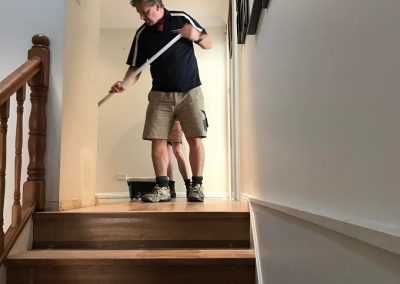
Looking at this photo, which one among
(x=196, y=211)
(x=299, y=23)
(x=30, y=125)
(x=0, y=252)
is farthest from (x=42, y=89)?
(x=299, y=23)

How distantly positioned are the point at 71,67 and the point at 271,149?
1263 mm

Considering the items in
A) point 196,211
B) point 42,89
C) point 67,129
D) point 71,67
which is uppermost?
point 71,67

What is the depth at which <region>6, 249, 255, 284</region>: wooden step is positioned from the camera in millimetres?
1628

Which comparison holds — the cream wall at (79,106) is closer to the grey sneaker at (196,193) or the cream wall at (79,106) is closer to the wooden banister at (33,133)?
the wooden banister at (33,133)

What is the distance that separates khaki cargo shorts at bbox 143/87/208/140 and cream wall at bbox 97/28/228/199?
77.9 inches

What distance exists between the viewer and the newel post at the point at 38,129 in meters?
1.91

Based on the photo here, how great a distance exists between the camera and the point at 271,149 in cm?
136

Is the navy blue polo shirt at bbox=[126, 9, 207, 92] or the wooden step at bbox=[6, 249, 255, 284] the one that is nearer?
the wooden step at bbox=[6, 249, 255, 284]

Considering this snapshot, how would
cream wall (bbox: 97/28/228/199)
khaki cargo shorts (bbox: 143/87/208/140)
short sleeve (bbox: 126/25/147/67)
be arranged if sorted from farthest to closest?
cream wall (bbox: 97/28/228/199) < short sleeve (bbox: 126/25/147/67) < khaki cargo shorts (bbox: 143/87/208/140)

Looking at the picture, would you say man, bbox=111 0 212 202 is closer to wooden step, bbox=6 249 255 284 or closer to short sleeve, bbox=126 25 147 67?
short sleeve, bbox=126 25 147 67

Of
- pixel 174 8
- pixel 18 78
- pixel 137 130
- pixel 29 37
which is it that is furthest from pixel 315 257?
pixel 174 8

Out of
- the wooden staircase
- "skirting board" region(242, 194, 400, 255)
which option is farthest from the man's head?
"skirting board" region(242, 194, 400, 255)

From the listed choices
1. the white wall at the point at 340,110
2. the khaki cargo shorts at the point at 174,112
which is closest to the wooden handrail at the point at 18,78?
the khaki cargo shorts at the point at 174,112

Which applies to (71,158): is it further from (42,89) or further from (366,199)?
(366,199)
